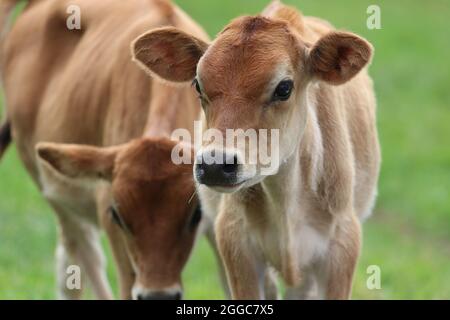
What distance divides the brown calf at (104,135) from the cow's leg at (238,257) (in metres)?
0.65

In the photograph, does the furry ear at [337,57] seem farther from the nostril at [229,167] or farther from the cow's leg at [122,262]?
the cow's leg at [122,262]

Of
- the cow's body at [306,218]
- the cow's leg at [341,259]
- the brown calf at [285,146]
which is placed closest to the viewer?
the brown calf at [285,146]

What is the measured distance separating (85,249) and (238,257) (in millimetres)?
3653

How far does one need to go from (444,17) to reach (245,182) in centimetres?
2450

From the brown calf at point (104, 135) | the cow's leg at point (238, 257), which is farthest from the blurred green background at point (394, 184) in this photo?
the cow's leg at point (238, 257)

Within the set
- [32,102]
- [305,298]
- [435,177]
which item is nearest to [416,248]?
[435,177]

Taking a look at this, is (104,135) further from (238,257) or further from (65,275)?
(238,257)

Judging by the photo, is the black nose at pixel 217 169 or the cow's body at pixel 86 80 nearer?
the black nose at pixel 217 169

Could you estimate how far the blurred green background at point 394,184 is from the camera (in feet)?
38.5

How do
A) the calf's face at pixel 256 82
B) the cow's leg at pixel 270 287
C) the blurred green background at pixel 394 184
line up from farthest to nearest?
the blurred green background at pixel 394 184 → the cow's leg at pixel 270 287 → the calf's face at pixel 256 82

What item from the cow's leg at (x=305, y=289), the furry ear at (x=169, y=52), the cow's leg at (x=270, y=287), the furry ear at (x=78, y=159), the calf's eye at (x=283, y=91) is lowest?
the cow's leg at (x=270, y=287)
